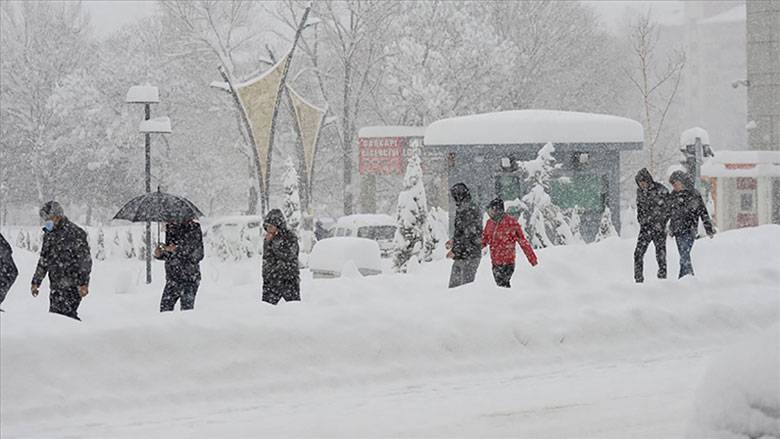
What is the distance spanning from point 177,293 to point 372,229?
19.4m

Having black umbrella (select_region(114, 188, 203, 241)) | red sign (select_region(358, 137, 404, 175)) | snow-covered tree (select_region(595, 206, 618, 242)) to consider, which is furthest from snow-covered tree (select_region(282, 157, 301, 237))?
black umbrella (select_region(114, 188, 203, 241))

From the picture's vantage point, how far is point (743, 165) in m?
32.7

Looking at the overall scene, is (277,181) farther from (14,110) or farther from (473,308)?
(473,308)

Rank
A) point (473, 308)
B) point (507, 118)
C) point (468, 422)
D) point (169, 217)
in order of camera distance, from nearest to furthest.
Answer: point (468, 422)
point (473, 308)
point (169, 217)
point (507, 118)

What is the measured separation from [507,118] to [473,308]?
14523 mm

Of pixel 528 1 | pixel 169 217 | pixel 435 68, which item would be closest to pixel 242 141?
pixel 435 68

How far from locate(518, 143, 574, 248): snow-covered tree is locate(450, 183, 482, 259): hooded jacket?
28.6 ft

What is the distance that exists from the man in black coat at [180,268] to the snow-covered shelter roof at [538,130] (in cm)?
1378

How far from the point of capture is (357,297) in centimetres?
1282

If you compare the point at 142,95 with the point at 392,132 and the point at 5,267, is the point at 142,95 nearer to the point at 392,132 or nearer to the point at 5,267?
the point at 5,267

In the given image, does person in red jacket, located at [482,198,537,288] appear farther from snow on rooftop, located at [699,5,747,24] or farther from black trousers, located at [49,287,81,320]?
snow on rooftop, located at [699,5,747,24]

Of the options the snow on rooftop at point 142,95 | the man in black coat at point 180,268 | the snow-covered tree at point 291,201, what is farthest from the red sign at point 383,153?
the man in black coat at point 180,268

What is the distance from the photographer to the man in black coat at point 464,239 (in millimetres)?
13305

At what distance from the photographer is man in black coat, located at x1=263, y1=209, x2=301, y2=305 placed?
12.0 metres
